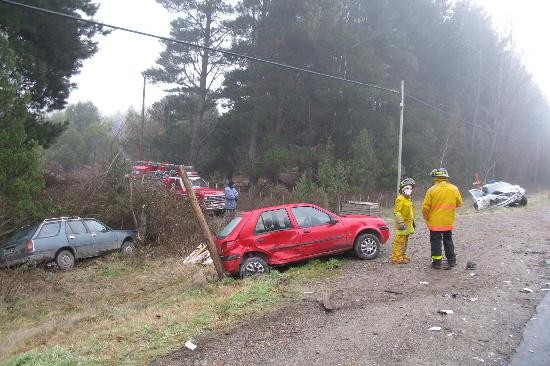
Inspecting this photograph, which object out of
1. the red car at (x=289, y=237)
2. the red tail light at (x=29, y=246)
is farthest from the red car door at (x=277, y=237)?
the red tail light at (x=29, y=246)

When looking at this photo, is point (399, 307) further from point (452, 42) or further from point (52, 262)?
point (452, 42)

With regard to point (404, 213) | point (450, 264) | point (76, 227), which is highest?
point (404, 213)

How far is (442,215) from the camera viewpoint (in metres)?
9.08

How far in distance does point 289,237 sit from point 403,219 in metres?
2.29

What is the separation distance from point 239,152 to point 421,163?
43.7 feet

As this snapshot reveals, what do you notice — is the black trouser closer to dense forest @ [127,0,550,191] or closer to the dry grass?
the dry grass

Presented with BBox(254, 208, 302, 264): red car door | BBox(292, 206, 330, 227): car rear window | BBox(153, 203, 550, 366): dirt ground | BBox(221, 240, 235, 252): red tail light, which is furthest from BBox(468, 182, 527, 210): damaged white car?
BBox(221, 240, 235, 252): red tail light

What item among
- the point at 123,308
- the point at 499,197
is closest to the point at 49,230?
A: the point at 123,308

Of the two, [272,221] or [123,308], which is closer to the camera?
[123,308]

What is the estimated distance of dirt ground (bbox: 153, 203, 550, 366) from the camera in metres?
5.55

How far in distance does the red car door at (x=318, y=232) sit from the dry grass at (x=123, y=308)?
30 centimetres

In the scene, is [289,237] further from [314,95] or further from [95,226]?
[314,95]

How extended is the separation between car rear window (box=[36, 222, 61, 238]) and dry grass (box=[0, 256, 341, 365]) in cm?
101

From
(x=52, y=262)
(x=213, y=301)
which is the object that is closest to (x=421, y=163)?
(x=52, y=262)
